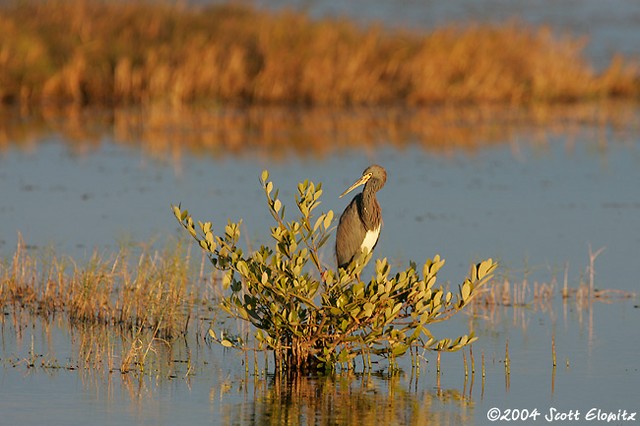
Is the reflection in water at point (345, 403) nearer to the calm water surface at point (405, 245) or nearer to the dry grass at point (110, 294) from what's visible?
the calm water surface at point (405, 245)

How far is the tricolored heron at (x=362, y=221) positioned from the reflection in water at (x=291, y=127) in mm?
8040

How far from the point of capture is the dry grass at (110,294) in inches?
334

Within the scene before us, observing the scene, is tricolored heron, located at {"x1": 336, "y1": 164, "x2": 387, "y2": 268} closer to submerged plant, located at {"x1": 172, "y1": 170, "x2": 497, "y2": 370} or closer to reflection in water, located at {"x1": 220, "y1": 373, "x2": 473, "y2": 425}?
submerged plant, located at {"x1": 172, "y1": 170, "x2": 497, "y2": 370}

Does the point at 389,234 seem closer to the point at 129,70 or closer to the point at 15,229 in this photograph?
the point at 15,229

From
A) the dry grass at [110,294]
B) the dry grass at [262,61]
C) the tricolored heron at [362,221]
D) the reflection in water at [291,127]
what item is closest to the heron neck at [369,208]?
the tricolored heron at [362,221]

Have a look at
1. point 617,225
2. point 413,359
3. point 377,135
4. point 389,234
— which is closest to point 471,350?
point 413,359

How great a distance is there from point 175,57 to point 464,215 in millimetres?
9606

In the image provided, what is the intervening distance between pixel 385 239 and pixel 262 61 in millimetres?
11031

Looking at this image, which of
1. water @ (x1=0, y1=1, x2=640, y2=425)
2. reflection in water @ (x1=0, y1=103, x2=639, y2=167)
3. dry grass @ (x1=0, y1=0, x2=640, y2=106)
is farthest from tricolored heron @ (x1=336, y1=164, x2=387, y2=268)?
dry grass @ (x1=0, y1=0, x2=640, y2=106)

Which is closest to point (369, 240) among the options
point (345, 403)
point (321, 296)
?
point (321, 296)

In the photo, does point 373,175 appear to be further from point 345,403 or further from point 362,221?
point 345,403

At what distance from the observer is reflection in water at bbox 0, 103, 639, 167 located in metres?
17.6

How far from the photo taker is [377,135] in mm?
18781

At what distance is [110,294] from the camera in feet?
29.9
